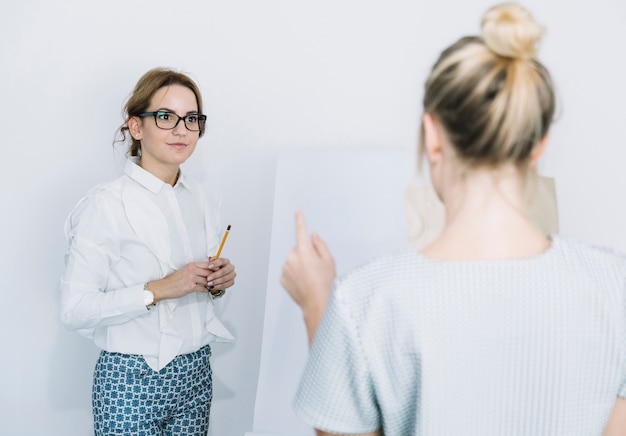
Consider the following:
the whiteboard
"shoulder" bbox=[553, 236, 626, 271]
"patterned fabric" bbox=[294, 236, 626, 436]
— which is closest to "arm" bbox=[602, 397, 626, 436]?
"patterned fabric" bbox=[294, 236, 626, 436]

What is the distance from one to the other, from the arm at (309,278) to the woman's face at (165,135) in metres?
0.91

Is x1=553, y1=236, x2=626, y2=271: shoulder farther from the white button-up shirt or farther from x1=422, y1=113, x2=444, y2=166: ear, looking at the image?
the white button-up shirt

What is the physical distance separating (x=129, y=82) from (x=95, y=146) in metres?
0.23

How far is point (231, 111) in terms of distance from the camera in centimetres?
227

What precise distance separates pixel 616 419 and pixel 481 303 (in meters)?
0.29

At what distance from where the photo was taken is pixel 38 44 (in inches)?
88.7

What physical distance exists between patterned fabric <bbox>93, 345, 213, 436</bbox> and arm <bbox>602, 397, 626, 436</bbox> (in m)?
1.11

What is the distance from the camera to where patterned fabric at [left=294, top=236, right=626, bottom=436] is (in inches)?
32.3

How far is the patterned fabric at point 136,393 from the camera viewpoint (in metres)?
1.73

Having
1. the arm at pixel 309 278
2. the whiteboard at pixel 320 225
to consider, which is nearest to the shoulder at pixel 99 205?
the whiteboard at pixel 320 225

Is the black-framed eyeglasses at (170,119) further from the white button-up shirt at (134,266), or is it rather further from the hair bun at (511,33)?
the hair bun at (511,33)

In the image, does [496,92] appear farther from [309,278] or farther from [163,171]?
[163,171]

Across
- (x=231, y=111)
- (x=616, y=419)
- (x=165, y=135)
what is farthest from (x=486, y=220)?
(x=231, y=111)

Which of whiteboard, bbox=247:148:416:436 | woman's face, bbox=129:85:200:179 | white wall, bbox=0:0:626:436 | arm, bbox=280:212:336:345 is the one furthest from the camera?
white wall, bbox=0:0:626:436
